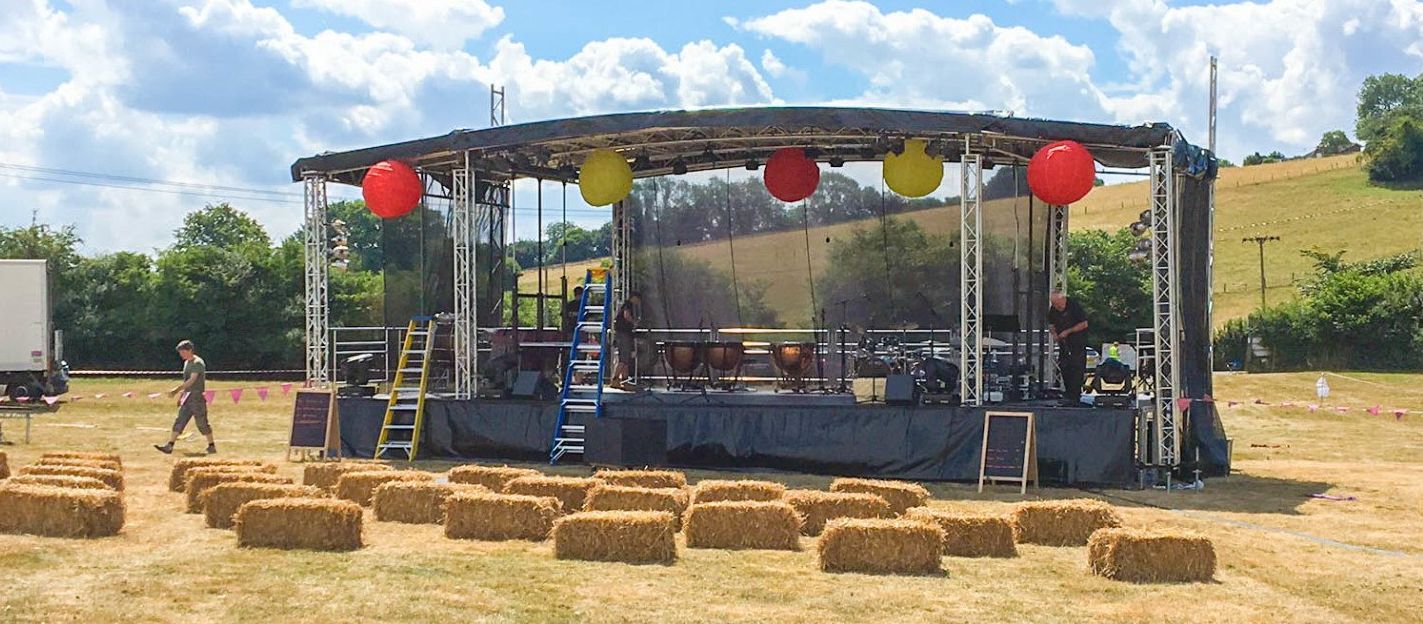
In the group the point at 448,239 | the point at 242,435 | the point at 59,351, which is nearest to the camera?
the point at 448,239

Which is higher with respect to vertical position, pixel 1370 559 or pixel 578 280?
pixel 578 280

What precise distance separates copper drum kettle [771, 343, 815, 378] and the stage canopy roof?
102 inches

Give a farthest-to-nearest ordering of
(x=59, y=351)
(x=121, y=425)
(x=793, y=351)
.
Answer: (x=59, y=351), (x=121, y=425), (x=793, y=351)

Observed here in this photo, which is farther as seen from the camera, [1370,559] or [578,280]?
[578,280]

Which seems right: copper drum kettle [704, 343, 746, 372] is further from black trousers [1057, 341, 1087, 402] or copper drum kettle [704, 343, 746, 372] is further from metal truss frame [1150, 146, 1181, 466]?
metal truss frame [1150, 146, 1181, 466]

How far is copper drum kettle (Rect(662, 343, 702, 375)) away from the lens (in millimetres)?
17297

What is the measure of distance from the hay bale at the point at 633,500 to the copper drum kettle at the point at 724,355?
271 inches

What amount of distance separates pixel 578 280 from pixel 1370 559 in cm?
1464

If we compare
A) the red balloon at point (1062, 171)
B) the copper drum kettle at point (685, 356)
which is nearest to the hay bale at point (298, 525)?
the red balloon at point (1062, 171)

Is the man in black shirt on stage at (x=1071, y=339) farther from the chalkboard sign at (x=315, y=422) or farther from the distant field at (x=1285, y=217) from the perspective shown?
the distant field at (x=1285, y=217)

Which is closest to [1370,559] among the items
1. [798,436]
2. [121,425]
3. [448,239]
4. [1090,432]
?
[1090,432]

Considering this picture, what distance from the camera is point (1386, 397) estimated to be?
110 feet

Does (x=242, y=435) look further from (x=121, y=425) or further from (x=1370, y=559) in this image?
(x=1370, y=559)

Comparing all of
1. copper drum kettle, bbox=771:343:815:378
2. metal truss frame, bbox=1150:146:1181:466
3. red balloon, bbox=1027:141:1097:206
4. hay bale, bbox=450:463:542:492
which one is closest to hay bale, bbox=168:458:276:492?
hay bale, bbox=450:463:542:492
